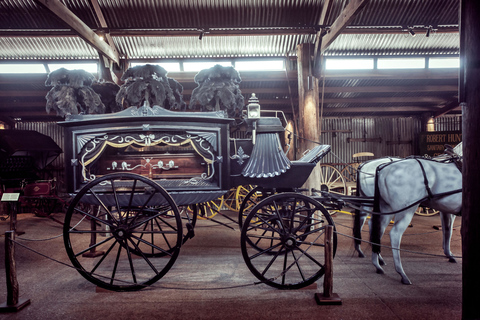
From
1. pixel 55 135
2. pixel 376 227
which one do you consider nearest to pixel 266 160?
pixel 376 227

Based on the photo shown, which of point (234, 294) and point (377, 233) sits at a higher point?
point (377, 233)

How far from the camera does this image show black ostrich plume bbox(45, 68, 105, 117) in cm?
393

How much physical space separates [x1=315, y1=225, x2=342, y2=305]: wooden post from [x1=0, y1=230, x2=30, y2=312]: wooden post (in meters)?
2.96

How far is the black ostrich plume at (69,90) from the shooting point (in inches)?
155

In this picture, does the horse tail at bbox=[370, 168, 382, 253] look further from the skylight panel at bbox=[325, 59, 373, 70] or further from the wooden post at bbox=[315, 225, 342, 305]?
the skylight panel at bbox=[325, 59, 373, 70]

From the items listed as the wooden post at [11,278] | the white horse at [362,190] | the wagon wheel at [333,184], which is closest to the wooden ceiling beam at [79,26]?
the wooden post at [11,278]

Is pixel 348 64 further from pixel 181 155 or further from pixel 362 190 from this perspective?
pixel 181 155

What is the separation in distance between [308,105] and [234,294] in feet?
14.0

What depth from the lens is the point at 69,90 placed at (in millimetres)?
3971

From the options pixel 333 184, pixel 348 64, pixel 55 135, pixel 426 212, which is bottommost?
pixel 426 212

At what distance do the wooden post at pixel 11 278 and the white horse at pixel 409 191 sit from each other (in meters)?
4.00

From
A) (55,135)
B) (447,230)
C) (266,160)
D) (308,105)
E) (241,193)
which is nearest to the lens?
(266,160)

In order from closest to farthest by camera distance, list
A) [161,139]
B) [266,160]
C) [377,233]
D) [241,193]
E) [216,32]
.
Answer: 1. [161,139]
2. [266,160]
3. [377,233]
4. [216,32]
5. [241,193]

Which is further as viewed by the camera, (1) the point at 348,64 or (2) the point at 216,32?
(1) the point at 348,64
